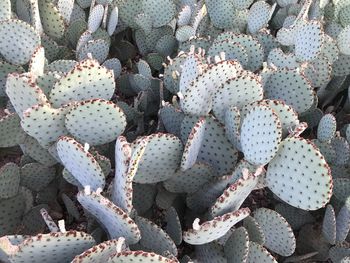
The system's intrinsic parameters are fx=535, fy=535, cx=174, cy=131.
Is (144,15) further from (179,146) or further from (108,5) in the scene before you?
(179,146)

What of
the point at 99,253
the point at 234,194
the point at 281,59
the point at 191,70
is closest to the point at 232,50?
the point at 281,59

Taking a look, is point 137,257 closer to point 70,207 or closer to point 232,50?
point 70,207

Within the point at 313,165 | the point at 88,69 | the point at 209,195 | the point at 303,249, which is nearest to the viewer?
the point at 313,165

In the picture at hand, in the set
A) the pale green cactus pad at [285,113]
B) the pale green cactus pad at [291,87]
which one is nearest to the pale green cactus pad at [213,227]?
the pale green cactus pad at [285,113]

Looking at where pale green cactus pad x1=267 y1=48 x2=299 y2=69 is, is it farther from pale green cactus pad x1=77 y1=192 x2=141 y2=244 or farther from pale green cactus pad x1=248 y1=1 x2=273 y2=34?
pale green cactus pad x1=77 y1=192 x2=141 y2=244

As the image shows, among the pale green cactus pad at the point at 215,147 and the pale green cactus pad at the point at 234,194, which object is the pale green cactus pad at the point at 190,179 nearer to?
the pale green cactus pad at the point at 215,147

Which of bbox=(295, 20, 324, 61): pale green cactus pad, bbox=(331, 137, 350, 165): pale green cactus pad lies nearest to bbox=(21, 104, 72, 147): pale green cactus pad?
bbox=(295, 20, 324, 61): pale green cactus pad

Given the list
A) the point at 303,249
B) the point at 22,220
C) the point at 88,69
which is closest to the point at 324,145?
the point at 303,249
